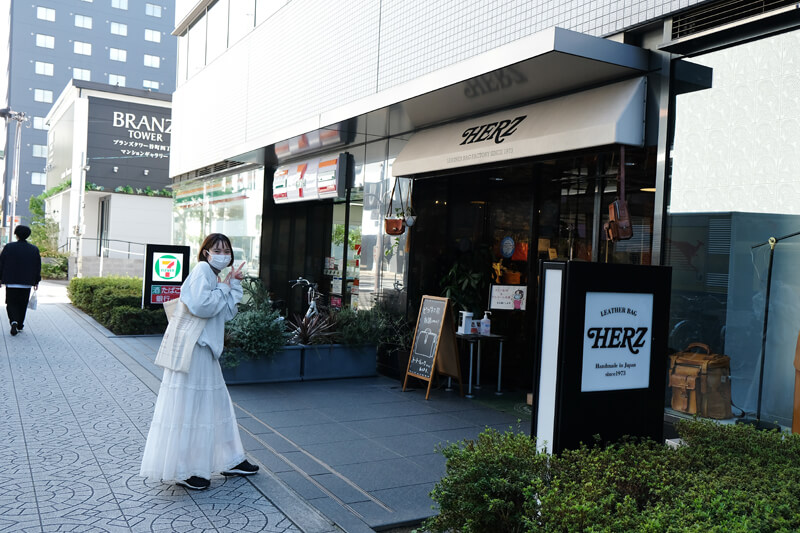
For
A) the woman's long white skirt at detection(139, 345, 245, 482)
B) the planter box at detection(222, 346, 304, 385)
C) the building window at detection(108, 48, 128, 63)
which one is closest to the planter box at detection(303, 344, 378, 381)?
the planter box at detection(222, 346, 304, 385)

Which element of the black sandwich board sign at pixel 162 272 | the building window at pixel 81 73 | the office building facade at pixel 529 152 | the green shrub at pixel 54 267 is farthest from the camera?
the building window at pixel 81 73

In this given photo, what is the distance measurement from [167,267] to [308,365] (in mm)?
3018

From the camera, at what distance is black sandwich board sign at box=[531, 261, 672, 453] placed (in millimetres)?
3609

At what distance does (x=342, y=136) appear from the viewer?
1062 centimetres

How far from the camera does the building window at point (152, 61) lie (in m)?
80.5

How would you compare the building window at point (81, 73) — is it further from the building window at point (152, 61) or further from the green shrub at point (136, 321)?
the green shrub at point (136, 321)

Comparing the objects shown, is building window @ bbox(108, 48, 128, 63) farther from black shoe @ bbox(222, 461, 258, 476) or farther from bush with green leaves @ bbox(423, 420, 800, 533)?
bush with green leaves @ bbox(423, 420, 800, 533)

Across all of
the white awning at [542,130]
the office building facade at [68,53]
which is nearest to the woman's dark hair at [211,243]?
the white awning at [542,130]

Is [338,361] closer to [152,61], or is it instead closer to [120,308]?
[120,308]

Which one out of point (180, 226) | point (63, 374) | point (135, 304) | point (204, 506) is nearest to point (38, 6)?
point (180, 226)

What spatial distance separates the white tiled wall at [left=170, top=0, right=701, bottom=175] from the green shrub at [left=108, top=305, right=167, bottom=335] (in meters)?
3.66

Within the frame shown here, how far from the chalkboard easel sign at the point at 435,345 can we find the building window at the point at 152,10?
271 ft

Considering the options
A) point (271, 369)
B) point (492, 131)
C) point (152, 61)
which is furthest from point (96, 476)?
point (152, 61)

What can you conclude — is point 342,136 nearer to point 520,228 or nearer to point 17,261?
point 520,228
